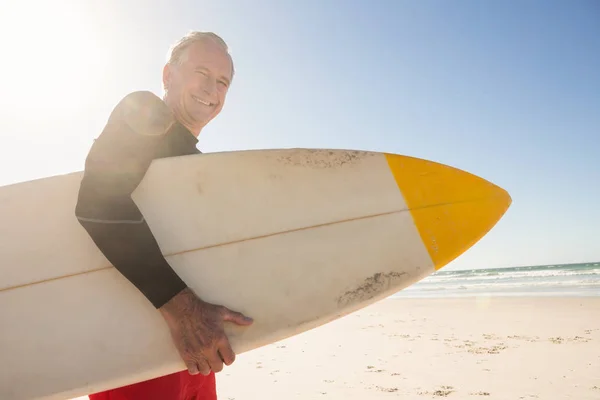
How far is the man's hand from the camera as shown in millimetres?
969

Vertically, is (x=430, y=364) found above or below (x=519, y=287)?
below

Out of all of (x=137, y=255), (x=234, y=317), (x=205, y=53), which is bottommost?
(x=234, y=317)

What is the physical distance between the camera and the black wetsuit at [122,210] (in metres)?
0.93

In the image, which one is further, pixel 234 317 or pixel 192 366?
pixel 234 317

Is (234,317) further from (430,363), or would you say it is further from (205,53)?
(430,363)

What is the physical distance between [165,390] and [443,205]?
143 centimetres

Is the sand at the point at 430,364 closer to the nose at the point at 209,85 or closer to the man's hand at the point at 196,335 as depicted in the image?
the man's hand at the point at 196,335

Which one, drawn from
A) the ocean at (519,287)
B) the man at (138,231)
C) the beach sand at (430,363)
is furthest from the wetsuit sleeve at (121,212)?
the ocean at (519,287)

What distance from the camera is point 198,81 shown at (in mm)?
1444

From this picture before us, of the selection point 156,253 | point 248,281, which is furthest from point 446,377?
point 156,253

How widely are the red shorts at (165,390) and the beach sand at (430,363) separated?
2.15 m

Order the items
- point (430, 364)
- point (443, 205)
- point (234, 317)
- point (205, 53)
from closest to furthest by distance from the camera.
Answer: point (234, 317)
point (205, 53)
point (443, 205)
point (430, 364)

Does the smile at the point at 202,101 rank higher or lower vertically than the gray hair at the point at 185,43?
lower

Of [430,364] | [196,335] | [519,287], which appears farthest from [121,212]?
[519,287]
